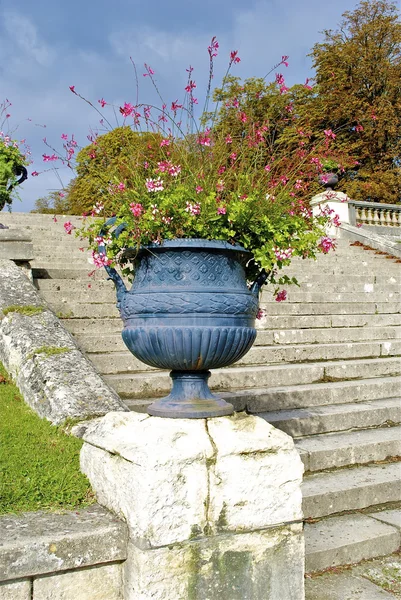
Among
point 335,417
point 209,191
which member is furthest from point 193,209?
point 335,417

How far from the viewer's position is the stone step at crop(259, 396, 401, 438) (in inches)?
170

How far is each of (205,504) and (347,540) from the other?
1.24 metres

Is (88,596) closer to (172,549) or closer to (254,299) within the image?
(172,549)

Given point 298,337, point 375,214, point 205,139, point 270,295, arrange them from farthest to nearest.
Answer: point 375,214 < point 270,295 < point 298,337 < point 205,139

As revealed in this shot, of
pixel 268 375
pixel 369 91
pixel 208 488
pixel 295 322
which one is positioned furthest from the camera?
pixel 369 91

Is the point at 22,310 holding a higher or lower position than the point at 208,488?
higher

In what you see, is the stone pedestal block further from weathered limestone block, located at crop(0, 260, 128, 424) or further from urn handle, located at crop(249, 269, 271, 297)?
weathered limestone block, located at crop(0, 260, 128, 424)

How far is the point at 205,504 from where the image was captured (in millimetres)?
2430

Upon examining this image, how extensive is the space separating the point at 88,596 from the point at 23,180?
5158 mm

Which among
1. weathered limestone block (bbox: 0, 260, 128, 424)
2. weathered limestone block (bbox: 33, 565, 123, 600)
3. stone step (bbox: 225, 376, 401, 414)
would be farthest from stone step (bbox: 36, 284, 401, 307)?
weathered limestone block (bbox: 33, 565, 123, 600)

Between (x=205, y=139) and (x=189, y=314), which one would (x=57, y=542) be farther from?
(x=205, y=139)

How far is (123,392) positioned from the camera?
14.5 ft

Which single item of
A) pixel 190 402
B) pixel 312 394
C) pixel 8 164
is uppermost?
pixel 8 164

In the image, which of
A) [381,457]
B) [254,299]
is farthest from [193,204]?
[381,457]
